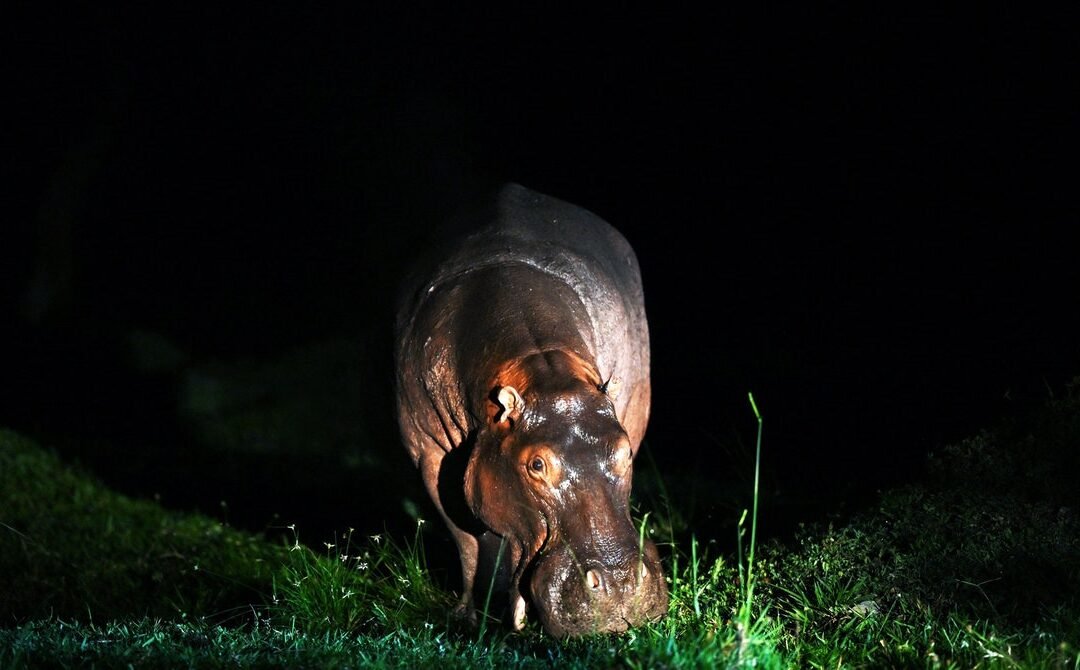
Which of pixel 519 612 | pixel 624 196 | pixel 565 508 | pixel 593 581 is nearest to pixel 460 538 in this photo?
pixel 519 612

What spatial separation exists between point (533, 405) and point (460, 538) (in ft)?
3.33

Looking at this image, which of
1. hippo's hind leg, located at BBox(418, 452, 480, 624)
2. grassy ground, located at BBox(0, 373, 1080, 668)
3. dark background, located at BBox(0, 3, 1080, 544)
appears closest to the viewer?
grassy ground, located at BBox(0, 373, 1080, 668)

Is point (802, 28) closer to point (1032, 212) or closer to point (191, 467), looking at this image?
point (1032, 212)

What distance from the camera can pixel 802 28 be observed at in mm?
8375

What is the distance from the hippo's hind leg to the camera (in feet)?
18.0

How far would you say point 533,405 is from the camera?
4766 mm

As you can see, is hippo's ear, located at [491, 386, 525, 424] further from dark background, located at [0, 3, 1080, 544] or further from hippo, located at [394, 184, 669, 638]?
dark background, located at [0, 3, 1080, 544]

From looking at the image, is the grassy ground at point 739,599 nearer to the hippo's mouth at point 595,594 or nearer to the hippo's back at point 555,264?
the hippo's mouth at point 595,594

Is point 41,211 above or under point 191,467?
above

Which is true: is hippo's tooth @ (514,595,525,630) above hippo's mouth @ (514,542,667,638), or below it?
below

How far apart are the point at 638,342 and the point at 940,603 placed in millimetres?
2054

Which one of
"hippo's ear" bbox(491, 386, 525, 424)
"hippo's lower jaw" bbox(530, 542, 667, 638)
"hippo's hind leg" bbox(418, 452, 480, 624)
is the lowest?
"hippo's hind leg" bbox(418, 452, 480, 624)

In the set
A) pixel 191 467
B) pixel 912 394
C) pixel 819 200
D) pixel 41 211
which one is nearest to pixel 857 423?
pixel 912 394

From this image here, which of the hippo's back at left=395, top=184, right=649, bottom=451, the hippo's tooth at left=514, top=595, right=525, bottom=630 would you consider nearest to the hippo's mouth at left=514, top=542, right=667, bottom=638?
the hippo's tooth at left=514, top=595, right=525, bottom=630
